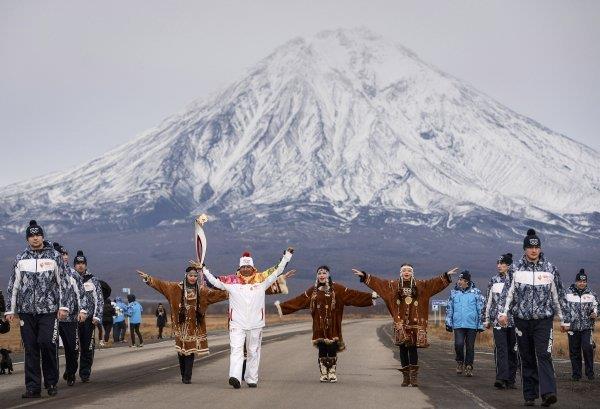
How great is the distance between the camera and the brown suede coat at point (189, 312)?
2339 cm

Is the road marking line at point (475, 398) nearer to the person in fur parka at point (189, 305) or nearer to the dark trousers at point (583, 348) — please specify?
the dark trousers at point (583, 348)

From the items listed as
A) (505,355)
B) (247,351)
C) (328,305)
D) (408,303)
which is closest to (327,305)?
(328,305)

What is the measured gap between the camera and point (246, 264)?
23125 millimetres

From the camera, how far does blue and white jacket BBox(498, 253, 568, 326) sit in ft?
63.7

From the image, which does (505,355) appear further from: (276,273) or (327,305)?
(276,273)

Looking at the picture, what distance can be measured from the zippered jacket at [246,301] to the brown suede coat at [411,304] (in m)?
1.82

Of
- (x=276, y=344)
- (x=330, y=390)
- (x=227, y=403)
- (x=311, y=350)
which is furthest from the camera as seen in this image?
(x=276, y=344)

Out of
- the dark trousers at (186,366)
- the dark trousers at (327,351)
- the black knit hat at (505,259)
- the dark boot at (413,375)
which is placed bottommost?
the dark boot at (413,375)

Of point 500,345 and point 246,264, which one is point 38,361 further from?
point 500,345

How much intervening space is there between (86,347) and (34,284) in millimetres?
3694

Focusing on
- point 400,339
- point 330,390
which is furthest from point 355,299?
point 330,390

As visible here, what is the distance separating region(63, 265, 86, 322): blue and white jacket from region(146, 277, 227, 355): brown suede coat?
153cm

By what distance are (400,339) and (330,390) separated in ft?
7.76

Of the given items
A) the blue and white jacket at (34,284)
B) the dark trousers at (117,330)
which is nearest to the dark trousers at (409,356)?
the blue and white jacket at (34,284)
